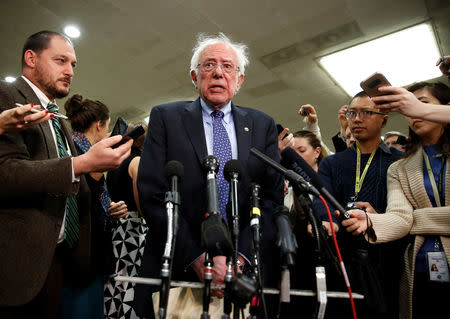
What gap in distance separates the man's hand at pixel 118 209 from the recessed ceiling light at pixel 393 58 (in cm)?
368

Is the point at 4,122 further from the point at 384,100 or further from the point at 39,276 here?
the point at 384,100

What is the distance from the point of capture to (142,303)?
1.31 m

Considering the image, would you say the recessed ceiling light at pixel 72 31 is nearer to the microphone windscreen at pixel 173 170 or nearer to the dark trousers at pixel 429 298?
the microphone windscreen at pixel 173 170

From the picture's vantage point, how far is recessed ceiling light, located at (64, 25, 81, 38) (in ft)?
14.9

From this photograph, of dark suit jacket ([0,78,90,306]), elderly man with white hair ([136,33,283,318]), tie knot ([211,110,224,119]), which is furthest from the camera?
tie knot ([211,110,224,119])

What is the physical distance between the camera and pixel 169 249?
0.94 m

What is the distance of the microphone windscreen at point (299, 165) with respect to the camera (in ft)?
4.16

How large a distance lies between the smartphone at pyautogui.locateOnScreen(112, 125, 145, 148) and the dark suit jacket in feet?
0.76

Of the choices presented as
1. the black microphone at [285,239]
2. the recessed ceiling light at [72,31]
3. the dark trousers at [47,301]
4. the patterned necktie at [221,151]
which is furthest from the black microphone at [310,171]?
the recessed ceiling light at [72,31]

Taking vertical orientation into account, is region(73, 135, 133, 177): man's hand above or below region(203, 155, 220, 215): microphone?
above

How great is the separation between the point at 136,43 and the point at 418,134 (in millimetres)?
4009

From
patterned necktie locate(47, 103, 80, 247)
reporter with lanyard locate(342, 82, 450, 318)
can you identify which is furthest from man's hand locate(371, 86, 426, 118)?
patterned necktie locate(47, 103, 80, 247)

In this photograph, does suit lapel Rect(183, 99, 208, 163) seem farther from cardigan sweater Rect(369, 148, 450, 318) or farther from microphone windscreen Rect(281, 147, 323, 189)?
cardigan sweater Rect(369, 148, 450, 318)

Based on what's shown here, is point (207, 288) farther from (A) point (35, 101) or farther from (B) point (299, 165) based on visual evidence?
(A) point (35, 101)
